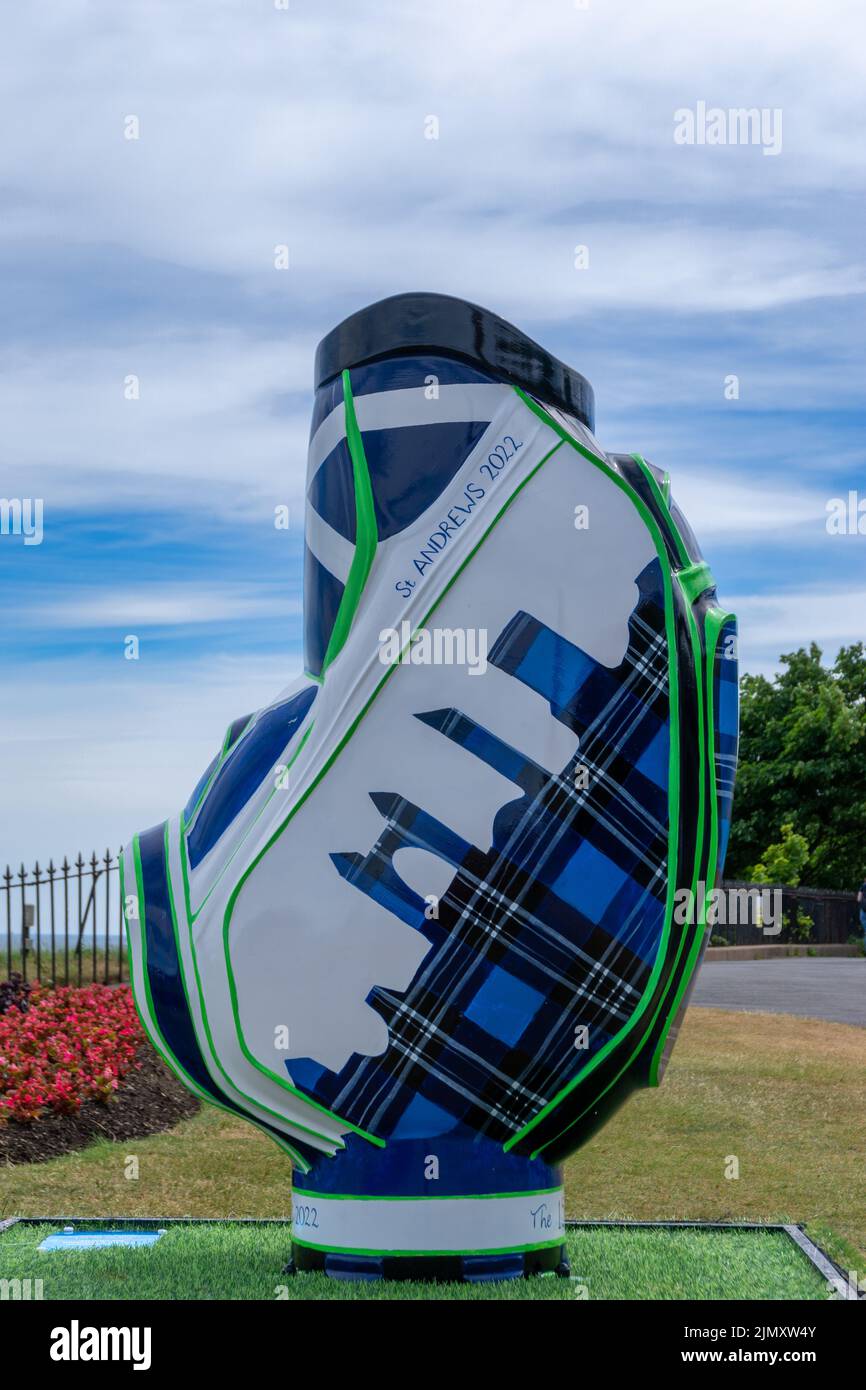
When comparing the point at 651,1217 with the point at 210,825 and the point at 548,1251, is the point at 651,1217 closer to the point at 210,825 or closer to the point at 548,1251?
the point at 548,1251

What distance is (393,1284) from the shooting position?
5297 mm

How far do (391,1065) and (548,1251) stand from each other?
1.01m

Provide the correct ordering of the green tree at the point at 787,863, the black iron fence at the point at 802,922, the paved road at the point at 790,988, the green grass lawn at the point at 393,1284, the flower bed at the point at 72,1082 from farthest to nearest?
the green tree at the point at 787,863 < the black iron fence at the point at 802,922 < the paved road at the point at 790,988 < the flower bed at the point at 72,1082 < the green grass lawn at the point at 393,1284

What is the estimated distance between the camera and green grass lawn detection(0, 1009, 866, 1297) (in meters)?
8.12

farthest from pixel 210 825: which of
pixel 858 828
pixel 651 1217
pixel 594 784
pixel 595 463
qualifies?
pixel 858 828

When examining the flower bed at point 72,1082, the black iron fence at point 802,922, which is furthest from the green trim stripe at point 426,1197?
the black iron fence at point 802,922

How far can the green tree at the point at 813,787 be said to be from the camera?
106 feet

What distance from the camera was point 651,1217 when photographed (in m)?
8.04

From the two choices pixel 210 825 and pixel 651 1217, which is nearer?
pixel 210 825

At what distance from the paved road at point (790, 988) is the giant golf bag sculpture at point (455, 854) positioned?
415 inches

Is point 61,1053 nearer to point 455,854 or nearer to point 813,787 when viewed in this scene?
point 455,854

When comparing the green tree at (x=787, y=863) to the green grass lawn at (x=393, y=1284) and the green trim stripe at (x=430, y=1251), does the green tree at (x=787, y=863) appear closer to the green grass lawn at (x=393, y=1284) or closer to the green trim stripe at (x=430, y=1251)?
the green grass lawn at (x=393, y=1284)

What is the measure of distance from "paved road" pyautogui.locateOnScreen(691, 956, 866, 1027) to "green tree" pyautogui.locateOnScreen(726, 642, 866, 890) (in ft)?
23.9
